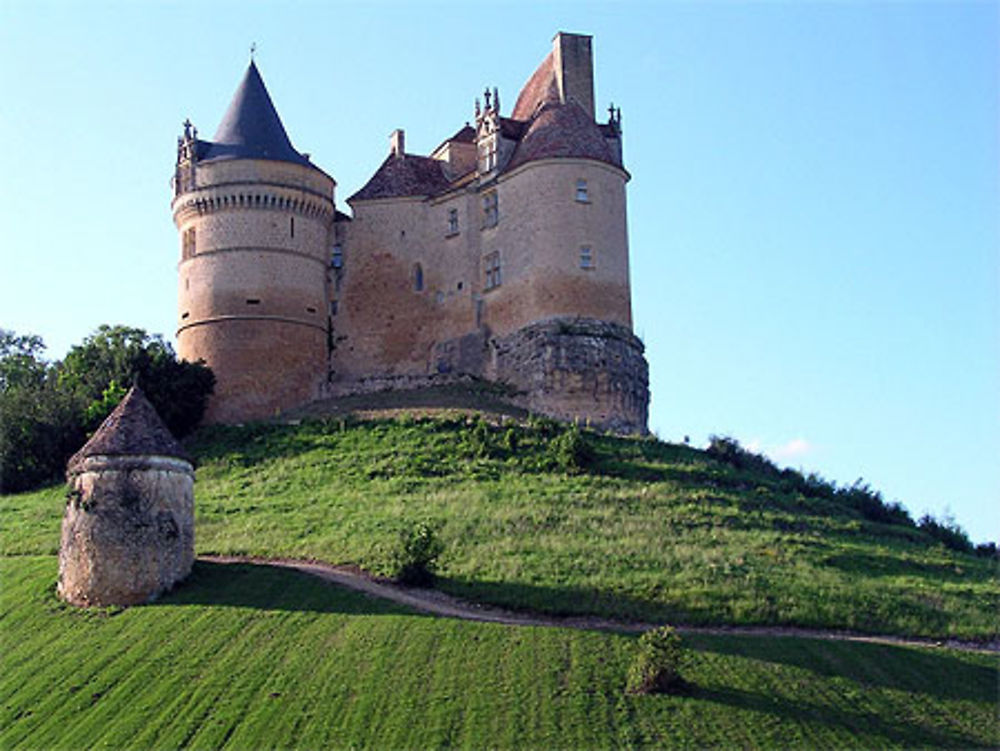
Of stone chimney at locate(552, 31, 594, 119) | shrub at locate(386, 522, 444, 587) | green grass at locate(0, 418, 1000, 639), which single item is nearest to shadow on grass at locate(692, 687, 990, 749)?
green grass at locate(0, 418, 1000, 639)

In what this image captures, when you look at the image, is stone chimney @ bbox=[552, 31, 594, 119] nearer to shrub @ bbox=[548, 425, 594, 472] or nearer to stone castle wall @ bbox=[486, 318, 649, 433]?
stone castle wall @ bbox=[486, 318, 649, 433]

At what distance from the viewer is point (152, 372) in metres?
56.1

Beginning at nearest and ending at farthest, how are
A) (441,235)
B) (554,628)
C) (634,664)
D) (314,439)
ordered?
1. (634,664)
2. (554,628)
3. (314,439)
4. (441,235)

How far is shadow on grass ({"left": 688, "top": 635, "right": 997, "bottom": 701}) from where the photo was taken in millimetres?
32438

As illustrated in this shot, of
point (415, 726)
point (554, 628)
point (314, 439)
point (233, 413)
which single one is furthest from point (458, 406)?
point (415, 726)

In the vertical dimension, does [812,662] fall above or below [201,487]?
below

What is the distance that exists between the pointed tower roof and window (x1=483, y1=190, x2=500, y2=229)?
767cm

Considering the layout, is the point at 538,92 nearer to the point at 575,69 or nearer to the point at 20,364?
the point at 575,69

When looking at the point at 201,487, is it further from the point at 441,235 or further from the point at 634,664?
the point at 634,664

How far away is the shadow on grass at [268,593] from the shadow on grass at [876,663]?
8160mm

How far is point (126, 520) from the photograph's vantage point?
38.1m

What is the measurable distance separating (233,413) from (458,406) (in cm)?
943

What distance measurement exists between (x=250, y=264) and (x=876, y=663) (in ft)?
111

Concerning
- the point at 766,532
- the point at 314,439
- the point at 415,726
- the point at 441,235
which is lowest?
the point at 415,726
